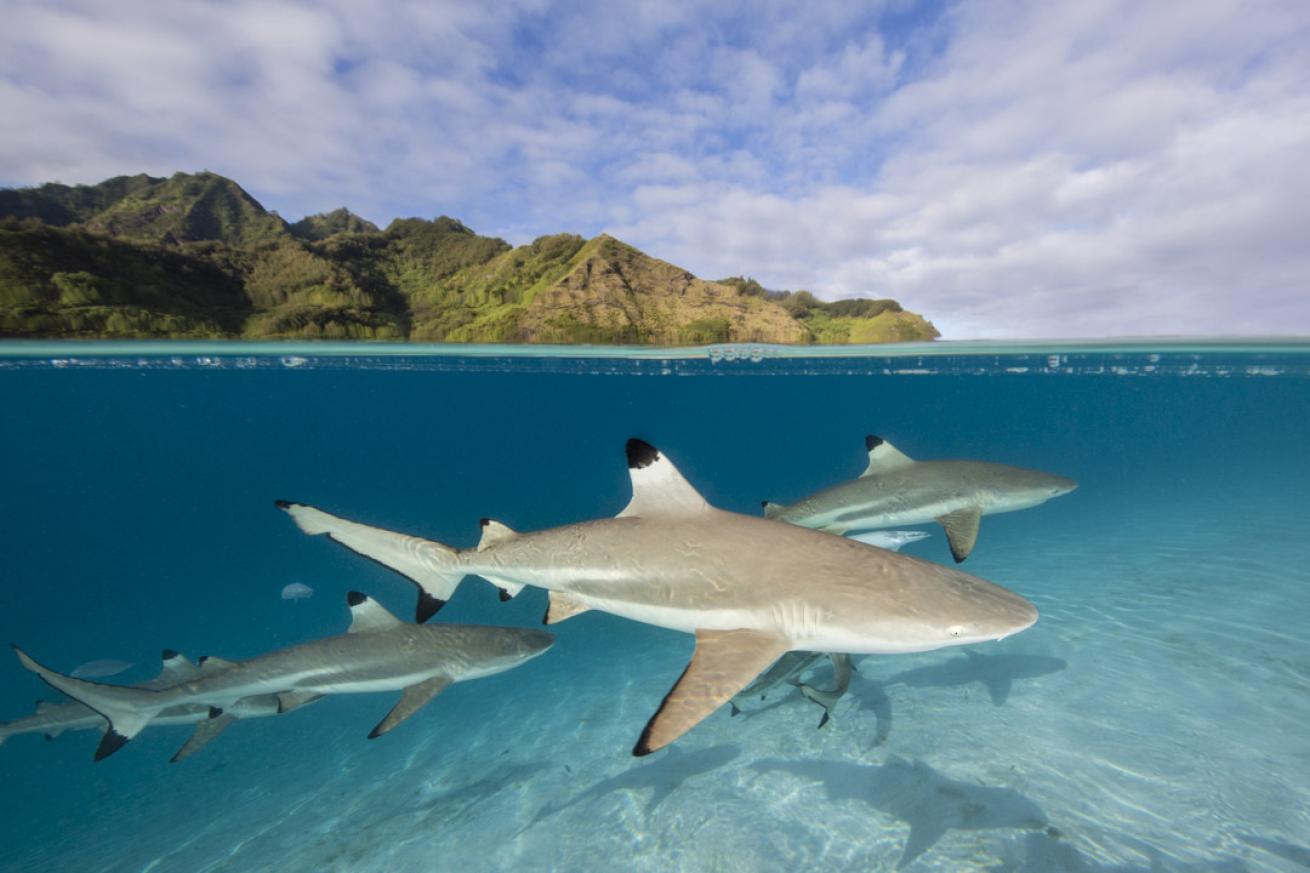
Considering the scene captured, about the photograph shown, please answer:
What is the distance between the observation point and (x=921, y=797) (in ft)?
17.5

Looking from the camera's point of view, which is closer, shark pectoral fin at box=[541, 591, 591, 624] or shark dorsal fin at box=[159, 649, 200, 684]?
shark pectoral fin at box=[541, 591, 591, 624]

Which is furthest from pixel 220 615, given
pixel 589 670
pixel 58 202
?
pixel 589 670

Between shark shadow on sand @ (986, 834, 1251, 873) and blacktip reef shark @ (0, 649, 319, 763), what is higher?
shark shadow on sand @ (986, 834, 1251, 873)

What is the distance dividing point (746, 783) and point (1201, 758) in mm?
4847

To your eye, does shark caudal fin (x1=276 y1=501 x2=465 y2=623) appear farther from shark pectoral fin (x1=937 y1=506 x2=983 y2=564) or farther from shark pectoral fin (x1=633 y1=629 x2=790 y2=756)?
shark pectoral fin (x1=937 y1=506 x2=983 y2=564)

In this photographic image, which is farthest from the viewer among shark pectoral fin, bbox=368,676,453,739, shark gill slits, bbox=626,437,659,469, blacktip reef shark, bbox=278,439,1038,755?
shark pectoral fin, bbox=368,676,453,739

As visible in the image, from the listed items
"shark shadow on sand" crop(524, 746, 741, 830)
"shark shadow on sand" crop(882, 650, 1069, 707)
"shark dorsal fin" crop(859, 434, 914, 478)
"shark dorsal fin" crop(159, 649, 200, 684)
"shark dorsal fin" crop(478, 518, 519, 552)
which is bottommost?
"shark shadow on sand" crop(524, 746, 741, 830)

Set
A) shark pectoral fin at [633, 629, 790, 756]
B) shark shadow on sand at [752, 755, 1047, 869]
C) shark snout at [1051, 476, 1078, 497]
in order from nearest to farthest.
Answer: shark pectoral fin at [633, 629, 790, 756], shark shadow on sand at [752, 755, 1047, 869], shark snout at [1051, 476, 1078, 497]

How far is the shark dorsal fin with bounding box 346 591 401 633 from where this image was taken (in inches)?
260

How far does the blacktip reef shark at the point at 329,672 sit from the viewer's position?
20.7 feet

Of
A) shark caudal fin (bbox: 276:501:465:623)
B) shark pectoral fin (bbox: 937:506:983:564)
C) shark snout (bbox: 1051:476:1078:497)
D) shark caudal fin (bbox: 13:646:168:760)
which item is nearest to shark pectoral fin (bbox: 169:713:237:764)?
shark caudal fin (bbox: 13:646:168:760)

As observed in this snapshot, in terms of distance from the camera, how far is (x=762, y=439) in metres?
88.9

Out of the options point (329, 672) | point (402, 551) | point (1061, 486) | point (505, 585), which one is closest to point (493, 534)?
point (505, 585)

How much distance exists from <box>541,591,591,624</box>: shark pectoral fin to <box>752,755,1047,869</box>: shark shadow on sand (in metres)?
3.61
